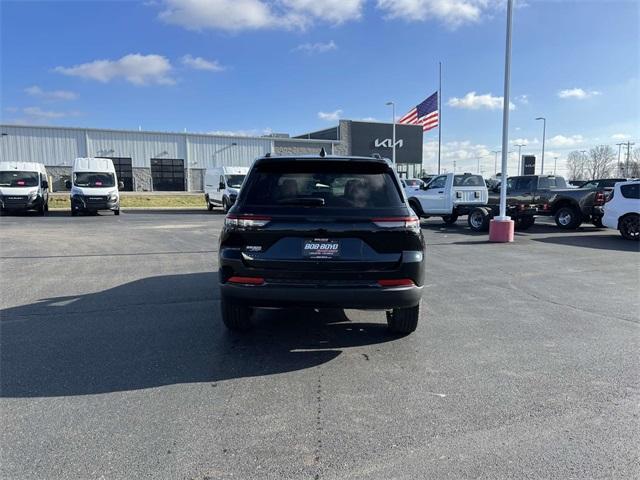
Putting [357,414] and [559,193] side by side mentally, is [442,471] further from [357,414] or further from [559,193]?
[559,193]

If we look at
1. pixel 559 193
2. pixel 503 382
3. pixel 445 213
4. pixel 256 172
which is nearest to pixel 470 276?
pixel 503 382

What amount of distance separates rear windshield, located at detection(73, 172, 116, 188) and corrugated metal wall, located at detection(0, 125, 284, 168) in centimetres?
2325

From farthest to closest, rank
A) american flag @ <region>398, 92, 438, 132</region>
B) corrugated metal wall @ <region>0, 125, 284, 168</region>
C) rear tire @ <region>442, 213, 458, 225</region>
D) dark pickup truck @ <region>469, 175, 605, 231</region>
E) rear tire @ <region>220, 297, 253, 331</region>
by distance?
1. corrugated metal wall @ <region>0, 125, 284, 168</region>
2. american flag @ <region>398, 92, 438, 132</region>
3. rear tire @ <region>442, 213, 458, 225</region>
4. dark pickup truck @ <region>469, 175, 605, 231</region>
5. rear tire @ <region>220, 297, 253, 331</region>

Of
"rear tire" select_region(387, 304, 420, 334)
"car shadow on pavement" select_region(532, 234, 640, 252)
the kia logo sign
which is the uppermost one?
the kia logo sign

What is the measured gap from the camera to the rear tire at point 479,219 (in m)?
15.1

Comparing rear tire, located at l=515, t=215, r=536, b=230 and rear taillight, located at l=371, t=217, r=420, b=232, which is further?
rear tire, located at l=515, t=215, r=536, b=230

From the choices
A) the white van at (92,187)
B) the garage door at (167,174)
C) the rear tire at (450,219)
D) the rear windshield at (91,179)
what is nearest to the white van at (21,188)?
the white van at (92,187)

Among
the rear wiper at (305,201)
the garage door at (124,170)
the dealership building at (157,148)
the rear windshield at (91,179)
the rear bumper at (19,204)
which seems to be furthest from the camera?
the garage door at (124,170)

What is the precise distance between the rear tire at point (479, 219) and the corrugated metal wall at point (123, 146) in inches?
1414

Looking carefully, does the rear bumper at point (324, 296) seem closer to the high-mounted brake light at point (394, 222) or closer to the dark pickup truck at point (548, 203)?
the high-mounted brake light at point (394, 222)

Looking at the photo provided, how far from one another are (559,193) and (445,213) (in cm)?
393

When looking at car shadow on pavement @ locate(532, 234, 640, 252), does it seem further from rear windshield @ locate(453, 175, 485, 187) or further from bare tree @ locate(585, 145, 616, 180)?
bare tree @ locate(585, 145, 616, 180)

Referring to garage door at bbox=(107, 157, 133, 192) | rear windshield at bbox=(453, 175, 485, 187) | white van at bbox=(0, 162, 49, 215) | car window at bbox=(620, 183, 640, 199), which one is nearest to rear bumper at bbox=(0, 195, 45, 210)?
white van at bbox=(0, 162, 49, 215)

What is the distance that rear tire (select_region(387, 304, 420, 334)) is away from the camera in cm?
462
